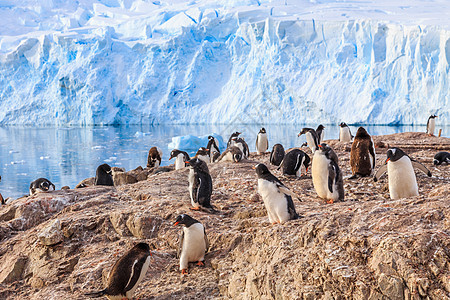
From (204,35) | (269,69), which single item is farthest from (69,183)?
(204,35)

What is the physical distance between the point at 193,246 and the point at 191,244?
1.0 inches

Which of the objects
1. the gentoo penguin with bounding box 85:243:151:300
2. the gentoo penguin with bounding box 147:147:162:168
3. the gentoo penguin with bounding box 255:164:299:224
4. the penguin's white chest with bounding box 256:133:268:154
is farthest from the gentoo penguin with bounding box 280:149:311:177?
the gentoo penguin with bounding box 147:147:162:168

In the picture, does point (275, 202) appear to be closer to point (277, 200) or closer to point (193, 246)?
point (277, 200)

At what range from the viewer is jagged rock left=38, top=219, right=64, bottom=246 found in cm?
434

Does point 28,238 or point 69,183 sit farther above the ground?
point 28,238

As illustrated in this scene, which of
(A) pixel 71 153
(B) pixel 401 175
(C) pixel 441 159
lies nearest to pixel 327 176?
(B) pixel 401 175

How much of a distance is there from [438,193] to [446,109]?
2503 cm

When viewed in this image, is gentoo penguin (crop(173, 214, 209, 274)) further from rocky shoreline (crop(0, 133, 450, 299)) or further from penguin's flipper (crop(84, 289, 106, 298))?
penguin's flipper (crop(84, 289, 106, 298))

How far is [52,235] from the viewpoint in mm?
4328

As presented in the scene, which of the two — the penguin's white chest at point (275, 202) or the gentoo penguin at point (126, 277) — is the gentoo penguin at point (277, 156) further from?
the gentoo penguin at point (126, 277)

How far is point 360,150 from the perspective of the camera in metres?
5.57

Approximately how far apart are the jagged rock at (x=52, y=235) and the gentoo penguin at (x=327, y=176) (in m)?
2.81

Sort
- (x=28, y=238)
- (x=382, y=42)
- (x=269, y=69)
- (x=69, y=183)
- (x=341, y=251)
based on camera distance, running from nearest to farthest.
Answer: (x=341, y=251) → (x=28, y=238) → (x=69, y=183) → (x=382, y=42) → (x=269, y=69)

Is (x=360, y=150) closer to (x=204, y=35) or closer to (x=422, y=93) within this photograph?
(x=422, y=93)
